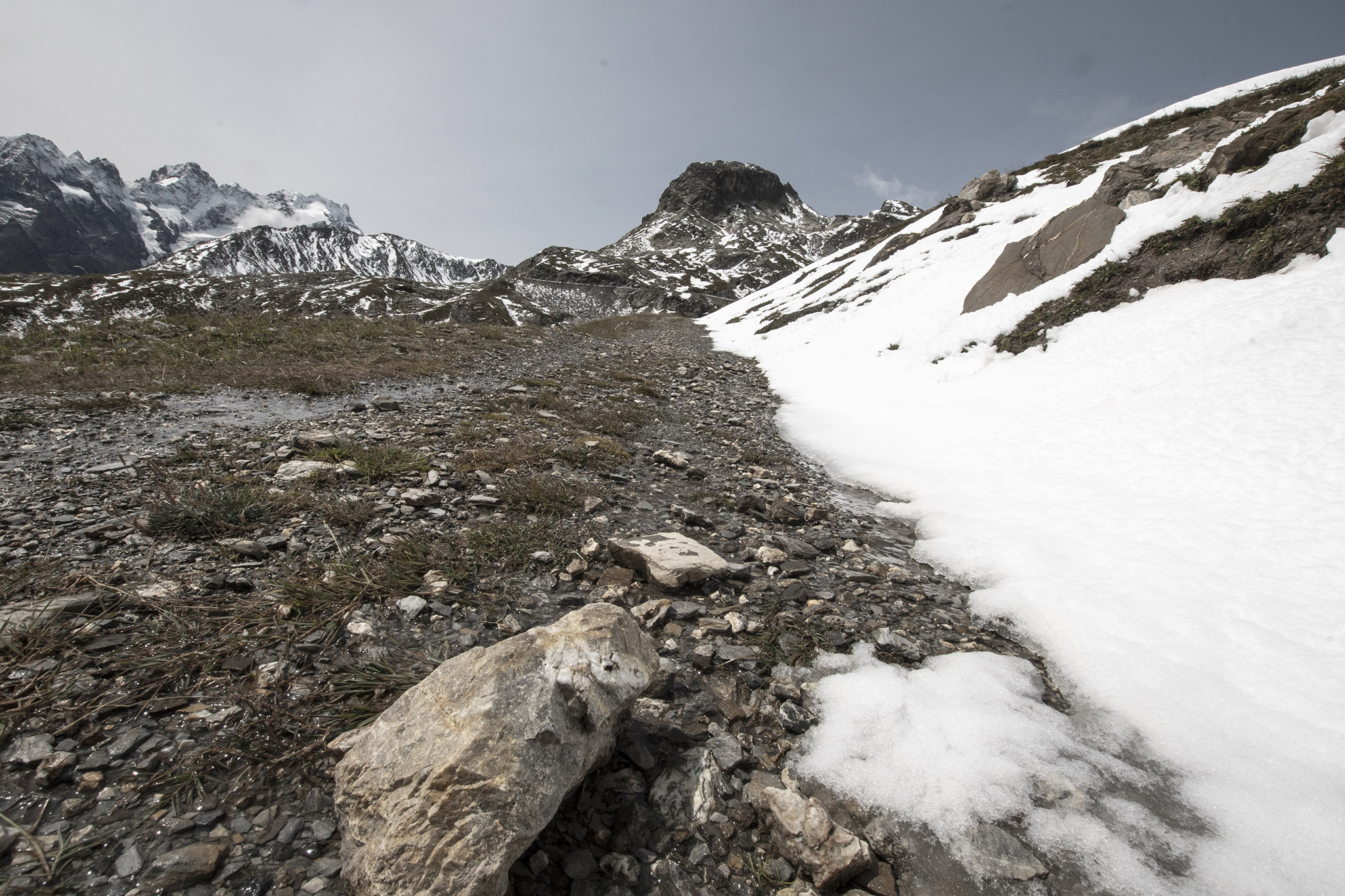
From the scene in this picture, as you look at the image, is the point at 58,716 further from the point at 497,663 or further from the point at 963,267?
the point at 963,267

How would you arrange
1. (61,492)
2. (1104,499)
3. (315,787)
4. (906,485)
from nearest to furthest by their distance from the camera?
1. (315,787)
2. (61,492)
3. (1104,499)
4. (906,485)

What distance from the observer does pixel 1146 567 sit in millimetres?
5133

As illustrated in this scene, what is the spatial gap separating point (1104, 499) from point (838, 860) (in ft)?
21.5

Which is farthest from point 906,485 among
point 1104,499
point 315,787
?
point 315,787

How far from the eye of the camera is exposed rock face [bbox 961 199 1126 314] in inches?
576

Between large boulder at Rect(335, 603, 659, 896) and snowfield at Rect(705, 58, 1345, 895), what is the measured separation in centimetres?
167

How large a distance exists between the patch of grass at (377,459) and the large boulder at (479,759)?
427 cm

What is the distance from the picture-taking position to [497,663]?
8.84 ft

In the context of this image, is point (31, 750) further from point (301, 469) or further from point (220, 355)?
point (220, 355)

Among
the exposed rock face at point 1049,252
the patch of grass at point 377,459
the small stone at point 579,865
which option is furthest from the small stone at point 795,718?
the exposed rock face at point 1049,252

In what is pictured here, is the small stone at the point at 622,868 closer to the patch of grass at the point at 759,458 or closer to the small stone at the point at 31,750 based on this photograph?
the small stone at the point at 31,750

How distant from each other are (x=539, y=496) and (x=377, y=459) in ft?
7.85

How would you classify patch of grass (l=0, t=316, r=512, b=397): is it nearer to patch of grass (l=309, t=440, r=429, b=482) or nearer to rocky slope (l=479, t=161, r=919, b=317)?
patch of grass (l=309, t=440, r=429, b=482)

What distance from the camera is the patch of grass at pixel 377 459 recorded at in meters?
6.16
